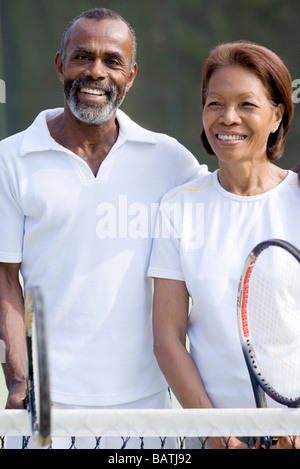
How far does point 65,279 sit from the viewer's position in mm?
1981

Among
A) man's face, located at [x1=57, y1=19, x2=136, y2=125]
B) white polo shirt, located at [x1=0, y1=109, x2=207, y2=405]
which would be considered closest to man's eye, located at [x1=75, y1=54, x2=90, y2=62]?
man's face, located at [x1=57, y1=19, x2=136, y2=125]

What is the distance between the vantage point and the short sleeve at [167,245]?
186 centimetres

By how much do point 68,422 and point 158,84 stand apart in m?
5.56

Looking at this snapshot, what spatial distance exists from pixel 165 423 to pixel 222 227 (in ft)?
1.53

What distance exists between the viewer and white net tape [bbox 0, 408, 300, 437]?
161 cm

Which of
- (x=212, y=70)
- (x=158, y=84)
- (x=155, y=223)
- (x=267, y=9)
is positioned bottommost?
(x=155, y=223)

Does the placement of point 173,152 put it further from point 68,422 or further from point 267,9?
point 267,9

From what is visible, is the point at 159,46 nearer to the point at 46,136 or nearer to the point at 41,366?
the point at 46,136

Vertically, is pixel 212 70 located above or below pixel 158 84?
below

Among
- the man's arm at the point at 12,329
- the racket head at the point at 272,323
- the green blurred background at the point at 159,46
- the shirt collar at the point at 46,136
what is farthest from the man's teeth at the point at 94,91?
the green blurred background at the point at 159,46

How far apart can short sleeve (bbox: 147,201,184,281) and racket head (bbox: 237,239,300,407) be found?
0.18 metres

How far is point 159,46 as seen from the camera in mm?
6918

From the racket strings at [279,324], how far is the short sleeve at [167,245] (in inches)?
7.3

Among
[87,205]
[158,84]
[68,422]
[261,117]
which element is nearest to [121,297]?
[87,205]
